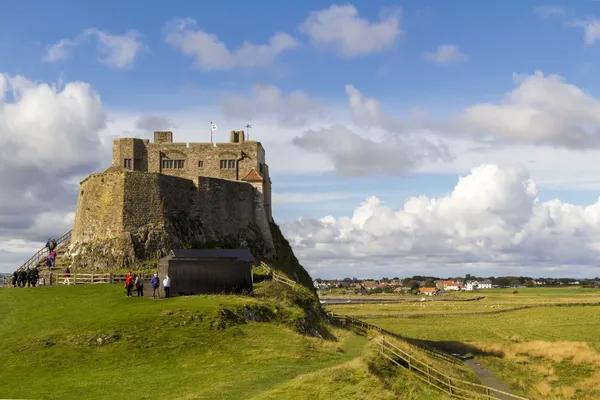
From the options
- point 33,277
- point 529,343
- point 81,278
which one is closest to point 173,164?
point 81,278

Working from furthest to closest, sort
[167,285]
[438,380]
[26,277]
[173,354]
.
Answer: [26,277]
[167,285]
[438,380]
[173,354]

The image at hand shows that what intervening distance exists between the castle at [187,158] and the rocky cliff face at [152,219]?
6.06 meters

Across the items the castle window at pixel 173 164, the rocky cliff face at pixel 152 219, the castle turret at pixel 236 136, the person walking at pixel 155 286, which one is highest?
the castle turret at pixel 236 136

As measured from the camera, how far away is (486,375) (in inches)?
2128

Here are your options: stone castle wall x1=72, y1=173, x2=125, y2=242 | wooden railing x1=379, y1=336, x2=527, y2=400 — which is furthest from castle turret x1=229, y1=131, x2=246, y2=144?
wooden railing x1=379, y1=336, x2=527, y2=400

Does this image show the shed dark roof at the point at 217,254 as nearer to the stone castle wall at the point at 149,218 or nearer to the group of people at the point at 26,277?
the stone castle wall at the point at 149,218

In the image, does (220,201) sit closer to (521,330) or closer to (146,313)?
(146,313)

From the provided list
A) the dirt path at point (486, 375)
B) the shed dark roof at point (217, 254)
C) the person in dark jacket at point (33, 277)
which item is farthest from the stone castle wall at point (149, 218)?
the dirt path at point (486, 375)

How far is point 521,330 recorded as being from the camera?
91438 millimetres

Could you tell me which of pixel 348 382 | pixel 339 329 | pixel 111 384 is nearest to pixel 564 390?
pixel 339 329

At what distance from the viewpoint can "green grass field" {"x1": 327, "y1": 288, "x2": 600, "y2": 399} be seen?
50.8 m

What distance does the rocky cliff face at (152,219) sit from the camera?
61.7 metres

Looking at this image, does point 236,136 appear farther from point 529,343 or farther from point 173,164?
point 529,343

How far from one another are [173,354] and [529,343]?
54.3 meters
